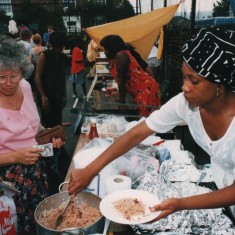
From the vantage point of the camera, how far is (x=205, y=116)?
1626mm

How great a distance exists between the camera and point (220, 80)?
4.48 feet

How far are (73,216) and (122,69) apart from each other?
88.3 inches

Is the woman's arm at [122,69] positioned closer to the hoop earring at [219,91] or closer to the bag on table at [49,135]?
the bag on table at [49,135]

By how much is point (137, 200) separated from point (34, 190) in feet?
3.29

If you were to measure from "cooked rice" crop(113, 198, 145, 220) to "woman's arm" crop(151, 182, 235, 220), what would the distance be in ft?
0.41

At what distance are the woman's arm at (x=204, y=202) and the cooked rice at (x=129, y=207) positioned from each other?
124 mm

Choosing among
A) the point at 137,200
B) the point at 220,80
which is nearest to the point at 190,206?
the point at 137,200

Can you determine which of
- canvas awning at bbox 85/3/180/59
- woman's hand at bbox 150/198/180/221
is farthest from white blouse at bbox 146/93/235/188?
canvas awning at bbox 85/3/180/59

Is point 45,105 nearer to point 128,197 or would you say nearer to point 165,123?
point 165,123

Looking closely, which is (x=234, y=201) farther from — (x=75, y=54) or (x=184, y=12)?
(x=75, y=54)

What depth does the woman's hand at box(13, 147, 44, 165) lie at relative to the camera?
1940mm

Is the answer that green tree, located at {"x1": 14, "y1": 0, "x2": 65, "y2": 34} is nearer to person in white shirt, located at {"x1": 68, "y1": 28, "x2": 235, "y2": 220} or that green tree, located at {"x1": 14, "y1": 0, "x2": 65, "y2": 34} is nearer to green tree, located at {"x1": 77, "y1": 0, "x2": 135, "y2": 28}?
green tree, located at {"x1": 77, "y1": 0, "x2": 135, "y2": 28}

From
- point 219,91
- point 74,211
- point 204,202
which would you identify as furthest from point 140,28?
point 204,202

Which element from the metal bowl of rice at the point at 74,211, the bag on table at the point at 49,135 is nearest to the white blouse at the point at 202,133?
the metal bowl of rice at the point at 74,211
